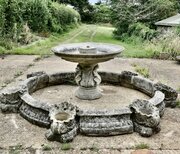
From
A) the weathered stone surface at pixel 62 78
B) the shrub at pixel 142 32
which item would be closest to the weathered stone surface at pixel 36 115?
the weathered stone surface at pixel 62 78

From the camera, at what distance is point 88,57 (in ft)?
17.4

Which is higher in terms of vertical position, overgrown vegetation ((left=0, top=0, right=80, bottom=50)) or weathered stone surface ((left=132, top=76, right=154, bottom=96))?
overgrown vegetation ((left=0, top=0, right=80, bottom=50))

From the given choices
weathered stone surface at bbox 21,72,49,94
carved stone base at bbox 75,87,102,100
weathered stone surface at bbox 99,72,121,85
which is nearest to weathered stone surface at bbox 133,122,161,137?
carved stone base at bbox 75,87,102,100

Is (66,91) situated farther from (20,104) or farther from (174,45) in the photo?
(174,45)

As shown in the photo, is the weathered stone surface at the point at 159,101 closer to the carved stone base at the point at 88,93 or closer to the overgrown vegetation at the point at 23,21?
the carved stone base at the point at 88,93

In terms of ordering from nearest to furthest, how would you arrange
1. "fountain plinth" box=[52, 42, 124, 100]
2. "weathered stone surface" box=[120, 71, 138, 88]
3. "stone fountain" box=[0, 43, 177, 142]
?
"stone fountain" box=[0, 43, 177, 142]
"fountain plinth" box=[52, 42, 124, 100]
"weathered stone surface" box=[120, 71, 138, 88]

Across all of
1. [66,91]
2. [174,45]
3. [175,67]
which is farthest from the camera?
[174,45]

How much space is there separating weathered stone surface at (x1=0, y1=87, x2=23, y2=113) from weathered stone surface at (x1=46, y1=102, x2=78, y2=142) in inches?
39.4

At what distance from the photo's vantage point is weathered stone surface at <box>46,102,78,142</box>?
4.24 meters

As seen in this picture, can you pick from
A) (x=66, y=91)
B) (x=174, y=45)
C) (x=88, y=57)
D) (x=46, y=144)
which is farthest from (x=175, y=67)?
(x=46, y=144)

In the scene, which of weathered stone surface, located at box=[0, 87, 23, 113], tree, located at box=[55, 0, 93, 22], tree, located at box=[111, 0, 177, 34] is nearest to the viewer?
weathered stone surface, located at box=[0, 87, 23, 113]

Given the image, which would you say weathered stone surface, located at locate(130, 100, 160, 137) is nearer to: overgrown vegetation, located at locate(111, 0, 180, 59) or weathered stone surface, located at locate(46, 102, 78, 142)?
weathered stone surface, located at locate(46, 102, 78, 142)

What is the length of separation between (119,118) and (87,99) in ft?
5.13

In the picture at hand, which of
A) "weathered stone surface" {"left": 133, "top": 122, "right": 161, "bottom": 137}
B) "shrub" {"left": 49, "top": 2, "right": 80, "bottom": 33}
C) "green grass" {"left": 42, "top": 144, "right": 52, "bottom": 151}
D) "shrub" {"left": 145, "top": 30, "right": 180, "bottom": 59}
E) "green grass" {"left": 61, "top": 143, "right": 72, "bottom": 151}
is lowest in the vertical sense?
"green grass" {"left": 42, "top": 144, "right": 52, "bottom": 151}
